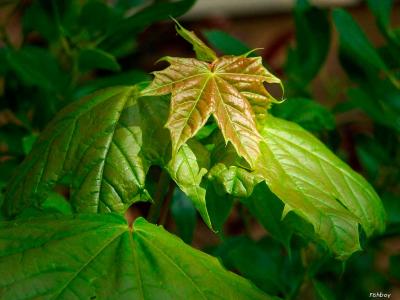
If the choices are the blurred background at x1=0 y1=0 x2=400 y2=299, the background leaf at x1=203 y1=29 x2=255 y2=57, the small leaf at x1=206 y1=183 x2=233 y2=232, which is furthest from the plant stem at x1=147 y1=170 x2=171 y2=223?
the background leaf at x1=203 y1=29 x2=255 y2=57

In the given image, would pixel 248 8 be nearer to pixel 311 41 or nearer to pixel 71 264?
pixel 311 41

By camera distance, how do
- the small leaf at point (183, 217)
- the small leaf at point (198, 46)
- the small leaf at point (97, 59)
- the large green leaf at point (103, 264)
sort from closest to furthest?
the large green leaf at point (103, 264), the small leaf at point (198, 46), the small leaf at point (97, 59), the small leaf at point (183, 217)

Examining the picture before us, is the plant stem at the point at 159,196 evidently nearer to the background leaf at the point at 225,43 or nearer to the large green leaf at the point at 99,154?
the large green leaf at the point at 99,154

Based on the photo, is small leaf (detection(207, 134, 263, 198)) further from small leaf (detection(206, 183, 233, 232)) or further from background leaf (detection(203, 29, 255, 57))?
background leaf (detection(203, 29, 255, 57))

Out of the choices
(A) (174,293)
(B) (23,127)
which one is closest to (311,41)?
(B) (23,127)

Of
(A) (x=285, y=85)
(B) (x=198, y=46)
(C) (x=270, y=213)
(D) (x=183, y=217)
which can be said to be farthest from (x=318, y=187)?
(A) (x=285, y=85)

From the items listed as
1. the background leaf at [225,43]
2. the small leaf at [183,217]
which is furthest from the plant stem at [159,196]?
the background leaf at [225,43]

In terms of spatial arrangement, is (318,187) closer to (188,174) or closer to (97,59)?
(188,174)
